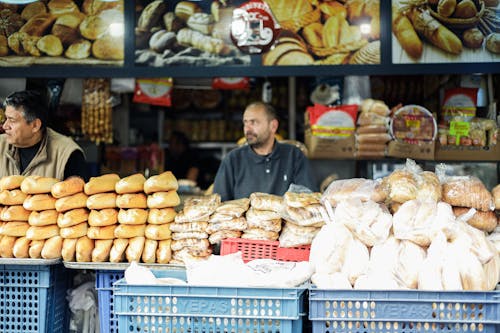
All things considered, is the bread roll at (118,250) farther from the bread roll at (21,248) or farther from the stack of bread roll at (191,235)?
the bread roll at (21,248)

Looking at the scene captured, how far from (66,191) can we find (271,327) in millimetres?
1437

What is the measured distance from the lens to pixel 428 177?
10.1 feet

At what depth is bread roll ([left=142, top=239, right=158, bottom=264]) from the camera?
3247 millimetres

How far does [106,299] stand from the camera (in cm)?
320

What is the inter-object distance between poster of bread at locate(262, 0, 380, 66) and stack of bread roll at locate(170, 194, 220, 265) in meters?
2.03

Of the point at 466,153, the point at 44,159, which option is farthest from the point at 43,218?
the point at 466,153

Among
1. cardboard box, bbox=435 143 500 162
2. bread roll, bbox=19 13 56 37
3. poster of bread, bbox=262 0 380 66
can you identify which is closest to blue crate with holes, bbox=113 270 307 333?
poster of bread, bbox=262 0 380 66

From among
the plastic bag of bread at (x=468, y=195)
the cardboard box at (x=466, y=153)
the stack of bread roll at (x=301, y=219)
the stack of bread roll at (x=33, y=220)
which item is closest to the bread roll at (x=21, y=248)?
the stack of bread roll at (x=33, y=220)

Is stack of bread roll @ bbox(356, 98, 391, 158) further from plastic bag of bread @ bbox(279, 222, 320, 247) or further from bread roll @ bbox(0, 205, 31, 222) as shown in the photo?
bread roll @ bbox(0, 205, 31, 222)

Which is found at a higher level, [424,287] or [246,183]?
[246,183]

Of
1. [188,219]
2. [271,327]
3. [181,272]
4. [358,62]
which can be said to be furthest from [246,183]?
[271,327]

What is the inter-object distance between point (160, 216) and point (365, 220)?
1.11m

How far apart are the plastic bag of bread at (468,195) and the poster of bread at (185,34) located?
7.89 ft

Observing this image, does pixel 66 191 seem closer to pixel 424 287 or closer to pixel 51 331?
pixel 51 331
